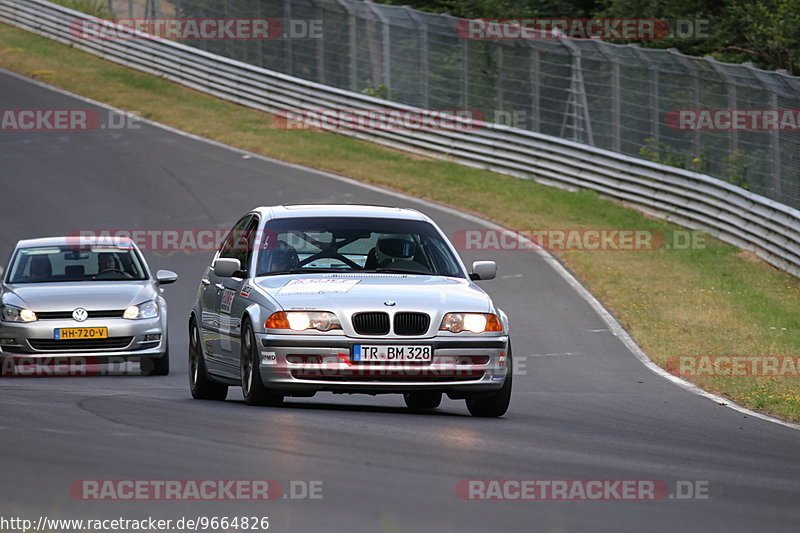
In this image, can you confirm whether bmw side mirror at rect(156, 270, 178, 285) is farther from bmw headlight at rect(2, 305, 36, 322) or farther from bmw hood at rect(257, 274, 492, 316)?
bmw hood at rect(257, 274, 492, 316)

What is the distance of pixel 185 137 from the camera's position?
35688 millimetres

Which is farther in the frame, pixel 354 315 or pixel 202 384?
pixel 202 384

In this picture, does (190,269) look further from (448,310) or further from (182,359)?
(448,310)

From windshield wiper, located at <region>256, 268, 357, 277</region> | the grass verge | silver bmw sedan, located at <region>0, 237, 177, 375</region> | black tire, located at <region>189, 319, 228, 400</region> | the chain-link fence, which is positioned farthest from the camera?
the chain-link fence

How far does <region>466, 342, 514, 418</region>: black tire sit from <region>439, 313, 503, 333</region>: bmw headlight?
0.22m

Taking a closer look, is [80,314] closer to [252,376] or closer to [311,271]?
[311,271]

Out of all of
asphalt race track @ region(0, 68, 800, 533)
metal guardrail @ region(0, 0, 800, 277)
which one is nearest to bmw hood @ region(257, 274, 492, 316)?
asphalt race track @ region(0, 68, 800, 533)

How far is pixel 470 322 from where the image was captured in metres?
10.1

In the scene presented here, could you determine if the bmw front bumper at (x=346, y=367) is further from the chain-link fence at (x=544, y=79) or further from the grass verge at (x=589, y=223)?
the chain-link fence at (x=544, y=79)

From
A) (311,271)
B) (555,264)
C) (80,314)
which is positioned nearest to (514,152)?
(555,264)

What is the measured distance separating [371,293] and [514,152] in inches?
883

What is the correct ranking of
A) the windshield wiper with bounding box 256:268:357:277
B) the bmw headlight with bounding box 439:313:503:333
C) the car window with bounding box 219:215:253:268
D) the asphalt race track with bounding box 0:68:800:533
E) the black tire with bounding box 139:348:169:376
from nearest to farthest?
the asphalt race track with bounding box 0:68:800:533, the bmw headlight with bounding box 439:313:503:333, the windshield wiper with bounding box 256:268:357:277, the car window with bounding box 219:215:253:268, the black tire with bounding box 139:348:169:376

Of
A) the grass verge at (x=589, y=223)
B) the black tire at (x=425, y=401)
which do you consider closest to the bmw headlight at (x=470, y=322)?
the black tire at (x=425, y=401)

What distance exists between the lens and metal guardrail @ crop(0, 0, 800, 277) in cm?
2509
